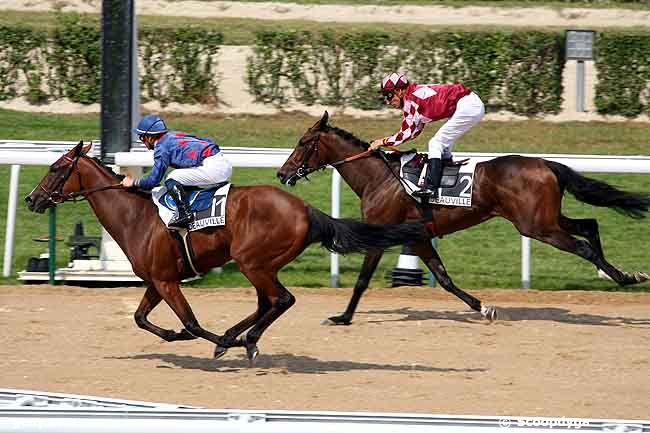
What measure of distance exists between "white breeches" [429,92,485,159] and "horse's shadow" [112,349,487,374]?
5.79 feet

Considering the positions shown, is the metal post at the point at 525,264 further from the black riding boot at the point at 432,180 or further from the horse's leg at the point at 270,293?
the horse's leg at the point at 270,293

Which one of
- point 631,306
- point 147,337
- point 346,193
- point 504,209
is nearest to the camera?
point 147,337

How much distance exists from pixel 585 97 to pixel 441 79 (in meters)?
2.10

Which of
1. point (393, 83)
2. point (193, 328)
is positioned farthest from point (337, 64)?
point (193, 328)

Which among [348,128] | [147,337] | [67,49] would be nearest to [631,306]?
[147,337]

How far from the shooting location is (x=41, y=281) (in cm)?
924

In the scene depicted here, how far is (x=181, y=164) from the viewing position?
22.0ft

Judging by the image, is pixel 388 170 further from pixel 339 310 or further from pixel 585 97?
pixel 585 97

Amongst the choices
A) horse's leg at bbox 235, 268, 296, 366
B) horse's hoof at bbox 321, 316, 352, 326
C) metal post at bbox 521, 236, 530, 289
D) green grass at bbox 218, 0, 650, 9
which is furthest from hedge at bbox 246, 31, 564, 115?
horse's leg at bbox 235, 268, 296, 366

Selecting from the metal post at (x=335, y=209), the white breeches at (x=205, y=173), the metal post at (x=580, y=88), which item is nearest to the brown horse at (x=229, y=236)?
the white breeches at (x=205, y=173)

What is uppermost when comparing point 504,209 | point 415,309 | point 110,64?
point 110,64

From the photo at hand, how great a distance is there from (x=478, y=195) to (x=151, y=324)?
2.35m

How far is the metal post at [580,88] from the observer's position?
52.2 ft

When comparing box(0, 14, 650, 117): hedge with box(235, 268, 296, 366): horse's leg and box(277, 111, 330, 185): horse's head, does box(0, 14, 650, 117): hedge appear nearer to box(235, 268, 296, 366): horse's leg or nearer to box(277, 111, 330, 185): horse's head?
box(277, 111, 330, 185): horse's head
